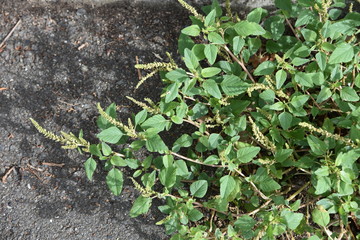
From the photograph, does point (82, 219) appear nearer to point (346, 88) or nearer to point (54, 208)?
point (54, 208)

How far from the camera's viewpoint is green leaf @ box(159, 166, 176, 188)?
1.81m

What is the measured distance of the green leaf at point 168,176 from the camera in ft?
5.93

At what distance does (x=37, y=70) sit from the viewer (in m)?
2.51

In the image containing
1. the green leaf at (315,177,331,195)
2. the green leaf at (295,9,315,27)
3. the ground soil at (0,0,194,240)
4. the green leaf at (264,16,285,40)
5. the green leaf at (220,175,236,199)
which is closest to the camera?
the green leaf at (315,177,331,195)

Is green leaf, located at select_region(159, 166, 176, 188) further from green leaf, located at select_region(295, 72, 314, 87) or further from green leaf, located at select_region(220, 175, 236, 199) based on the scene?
green leaf, located at select_region(295, 72, 314, 87)

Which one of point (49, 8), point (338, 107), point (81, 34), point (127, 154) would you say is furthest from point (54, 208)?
point (338, 107)

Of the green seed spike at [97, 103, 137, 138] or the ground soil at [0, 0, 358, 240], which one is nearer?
the green seed spike at [97, 103, 137, 138]

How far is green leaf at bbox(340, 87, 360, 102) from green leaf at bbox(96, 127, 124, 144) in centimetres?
96

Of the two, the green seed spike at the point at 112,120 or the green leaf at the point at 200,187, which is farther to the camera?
the green leaf at the point at 200,187

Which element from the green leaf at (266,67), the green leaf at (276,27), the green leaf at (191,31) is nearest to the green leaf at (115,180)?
the green leaf at (191,31)

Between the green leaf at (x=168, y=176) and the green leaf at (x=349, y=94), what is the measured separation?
0.79m

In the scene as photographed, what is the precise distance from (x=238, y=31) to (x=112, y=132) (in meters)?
0.67

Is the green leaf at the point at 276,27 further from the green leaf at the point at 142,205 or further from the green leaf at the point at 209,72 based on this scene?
the green leaf at the point at 142,205

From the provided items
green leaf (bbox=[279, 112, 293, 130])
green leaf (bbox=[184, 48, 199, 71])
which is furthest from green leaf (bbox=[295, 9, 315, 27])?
green leaf (bbox=[184, 48, 199, 71])
